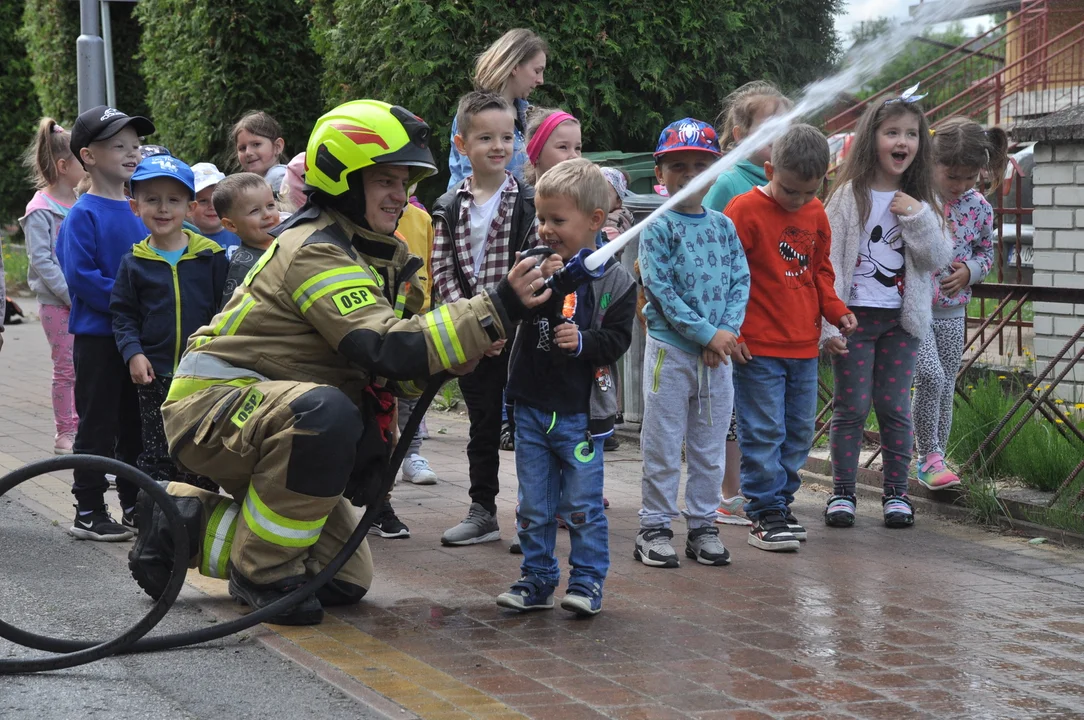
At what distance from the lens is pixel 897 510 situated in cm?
634

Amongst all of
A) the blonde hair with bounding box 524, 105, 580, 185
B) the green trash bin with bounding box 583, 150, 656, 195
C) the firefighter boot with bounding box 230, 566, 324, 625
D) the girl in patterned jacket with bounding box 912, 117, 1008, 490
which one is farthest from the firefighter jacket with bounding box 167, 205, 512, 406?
the green trash bin with bounding box 583, 150, 656, 195

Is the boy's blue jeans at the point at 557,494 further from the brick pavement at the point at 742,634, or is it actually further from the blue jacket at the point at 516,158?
the blue jacket at the point at 516,158

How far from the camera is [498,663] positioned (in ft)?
13.9

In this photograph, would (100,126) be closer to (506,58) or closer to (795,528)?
(506,58)

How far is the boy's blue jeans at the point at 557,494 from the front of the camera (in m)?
4.78

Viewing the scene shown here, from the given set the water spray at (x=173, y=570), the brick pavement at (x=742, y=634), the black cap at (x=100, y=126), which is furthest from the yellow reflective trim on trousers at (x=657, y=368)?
the black cap at (x=100, y=126)

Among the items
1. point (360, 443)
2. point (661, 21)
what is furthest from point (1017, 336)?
point (360, 443)

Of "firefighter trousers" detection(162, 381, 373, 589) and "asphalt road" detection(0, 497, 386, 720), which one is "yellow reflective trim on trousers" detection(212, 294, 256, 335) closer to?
"firefighter trousers" detection(162, 381, 373, 589)

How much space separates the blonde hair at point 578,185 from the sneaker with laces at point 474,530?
1734 millimetres

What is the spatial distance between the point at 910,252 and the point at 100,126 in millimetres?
3756

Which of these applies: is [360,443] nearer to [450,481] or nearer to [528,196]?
[528,196]

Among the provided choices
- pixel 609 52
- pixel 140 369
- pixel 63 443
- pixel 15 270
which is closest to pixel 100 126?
pixel 140 369

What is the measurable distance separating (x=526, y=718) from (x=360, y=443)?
4.41 feet

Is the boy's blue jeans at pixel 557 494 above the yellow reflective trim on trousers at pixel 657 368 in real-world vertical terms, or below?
below
